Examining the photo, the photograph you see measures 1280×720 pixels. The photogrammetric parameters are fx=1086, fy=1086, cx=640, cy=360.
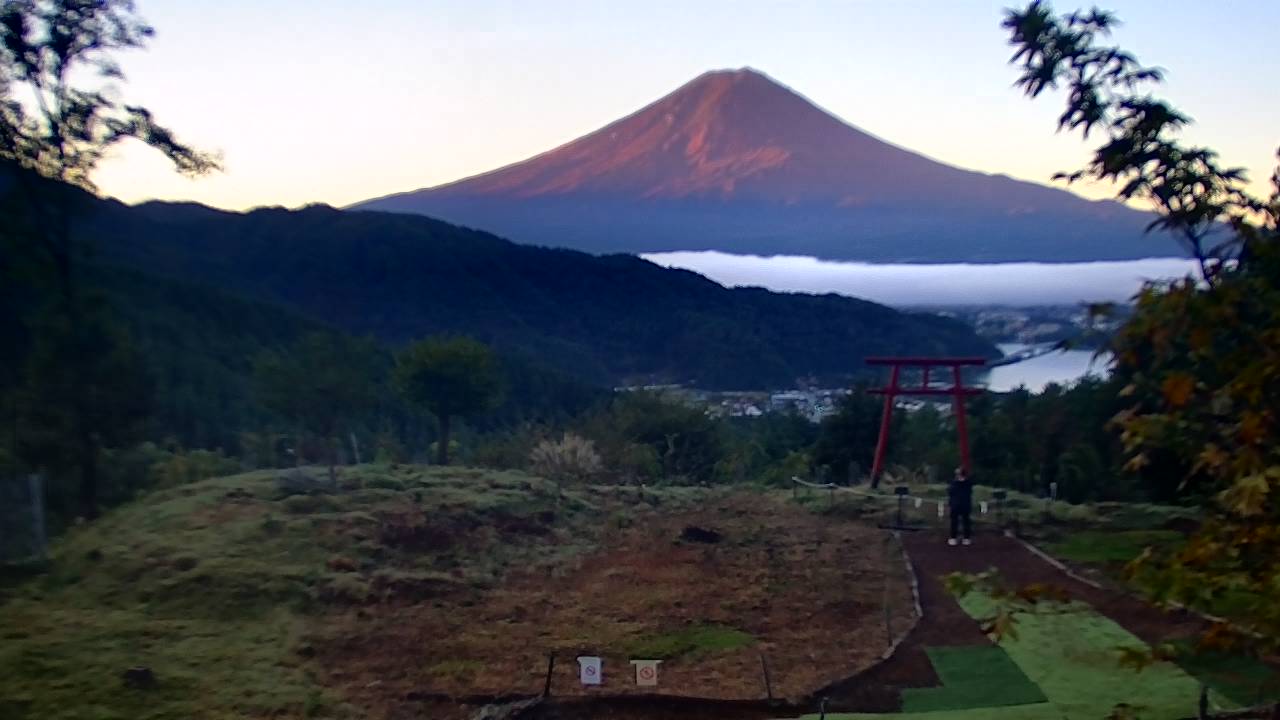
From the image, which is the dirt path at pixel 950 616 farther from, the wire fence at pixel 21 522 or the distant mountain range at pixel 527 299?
the distant mountain range at pixel 527 299

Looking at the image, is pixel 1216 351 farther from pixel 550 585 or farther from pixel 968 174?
pixel 968 174

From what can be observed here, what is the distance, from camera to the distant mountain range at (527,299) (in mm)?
41781

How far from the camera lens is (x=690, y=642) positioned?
28.6ft

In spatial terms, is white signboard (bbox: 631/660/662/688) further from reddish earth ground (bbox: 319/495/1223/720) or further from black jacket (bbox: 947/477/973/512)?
black jacket (bbox: 947/477/973/512)

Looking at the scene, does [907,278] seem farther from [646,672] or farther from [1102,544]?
[646,672]

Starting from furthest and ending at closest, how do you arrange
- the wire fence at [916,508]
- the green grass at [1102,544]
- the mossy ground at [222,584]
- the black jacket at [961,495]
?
the wire fence at [916,508]
the black jacket at [961,495]
the green grass at [1102,544]
the mossy ground at [222,584]

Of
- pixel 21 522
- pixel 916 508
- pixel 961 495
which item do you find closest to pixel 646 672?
pixel 961 495

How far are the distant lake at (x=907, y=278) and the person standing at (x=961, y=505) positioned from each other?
25.2m

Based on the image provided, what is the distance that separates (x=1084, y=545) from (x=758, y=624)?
14.7 ft

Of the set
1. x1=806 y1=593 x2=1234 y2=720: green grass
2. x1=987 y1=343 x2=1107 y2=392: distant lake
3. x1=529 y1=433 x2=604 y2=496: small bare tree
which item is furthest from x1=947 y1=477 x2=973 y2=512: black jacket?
x1=987 y1=343 x2=1107 y2=392: distant lake

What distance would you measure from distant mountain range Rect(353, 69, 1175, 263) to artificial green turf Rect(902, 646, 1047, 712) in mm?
A: 47743

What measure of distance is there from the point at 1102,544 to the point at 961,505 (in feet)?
5.04

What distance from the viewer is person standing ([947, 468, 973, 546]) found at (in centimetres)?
1180

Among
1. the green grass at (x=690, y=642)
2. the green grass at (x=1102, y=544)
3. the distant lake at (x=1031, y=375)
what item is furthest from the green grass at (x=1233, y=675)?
the distant lake at (x=1031, y=375)
